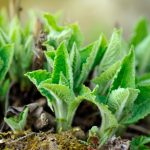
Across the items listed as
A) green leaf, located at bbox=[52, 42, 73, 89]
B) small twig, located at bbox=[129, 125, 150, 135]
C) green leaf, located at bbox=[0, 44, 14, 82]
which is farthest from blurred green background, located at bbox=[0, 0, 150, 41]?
green leaf, located at bbox=[52, 42, 73, 89]

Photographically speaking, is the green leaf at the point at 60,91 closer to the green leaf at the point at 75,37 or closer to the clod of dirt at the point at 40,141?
the clod of dirt at the point at 40,141

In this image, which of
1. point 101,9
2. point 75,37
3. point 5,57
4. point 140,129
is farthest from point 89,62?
point 101,9

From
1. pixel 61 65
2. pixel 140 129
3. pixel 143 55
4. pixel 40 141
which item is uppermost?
pixel 61 65

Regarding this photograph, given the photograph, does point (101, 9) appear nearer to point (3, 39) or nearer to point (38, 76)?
point (3, 39)

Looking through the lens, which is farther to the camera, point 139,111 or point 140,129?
point 140,129

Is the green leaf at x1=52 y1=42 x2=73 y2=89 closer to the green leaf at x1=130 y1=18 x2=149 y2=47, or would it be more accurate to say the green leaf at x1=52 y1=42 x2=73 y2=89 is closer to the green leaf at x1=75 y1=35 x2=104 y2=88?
the green leaf at x1=75 y1=35 x2=104 y2=88

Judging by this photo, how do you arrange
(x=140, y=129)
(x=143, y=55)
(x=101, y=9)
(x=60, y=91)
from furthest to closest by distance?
1. (x=101, y=9)
2. (x=143, y=55)
3. (x=140, y=129)
4. (x=60, y=91)

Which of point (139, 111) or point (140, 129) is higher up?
point (139, 111)

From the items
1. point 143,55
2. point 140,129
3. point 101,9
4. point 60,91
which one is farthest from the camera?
point 101,9
